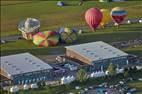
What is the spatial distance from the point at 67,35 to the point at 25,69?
40.6 feet

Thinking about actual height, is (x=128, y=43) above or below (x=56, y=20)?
above

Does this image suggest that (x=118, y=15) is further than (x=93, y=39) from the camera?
Yes

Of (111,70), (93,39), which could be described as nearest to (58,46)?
(93,39)

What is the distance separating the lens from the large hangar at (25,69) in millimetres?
58250

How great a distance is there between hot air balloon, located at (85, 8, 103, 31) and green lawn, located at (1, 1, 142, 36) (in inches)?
219

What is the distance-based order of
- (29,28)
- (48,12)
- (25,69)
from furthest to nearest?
(48,12) < (29,28) < (25,69)

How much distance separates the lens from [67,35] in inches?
2771

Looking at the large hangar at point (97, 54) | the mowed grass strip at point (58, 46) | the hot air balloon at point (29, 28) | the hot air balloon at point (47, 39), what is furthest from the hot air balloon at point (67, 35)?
the large hangar at point (97, 54)

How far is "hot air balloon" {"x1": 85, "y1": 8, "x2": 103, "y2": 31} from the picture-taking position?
7250 cm

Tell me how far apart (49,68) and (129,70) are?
7395 mm

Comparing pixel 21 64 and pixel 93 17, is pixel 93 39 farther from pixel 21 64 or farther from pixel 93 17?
pixel 21 64

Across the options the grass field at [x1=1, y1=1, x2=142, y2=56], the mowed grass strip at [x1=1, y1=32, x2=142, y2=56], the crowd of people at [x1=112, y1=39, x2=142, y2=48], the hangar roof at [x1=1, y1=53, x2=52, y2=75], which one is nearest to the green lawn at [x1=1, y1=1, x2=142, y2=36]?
the grass field at [x1=1, y1=1, x2=142, y2=56]

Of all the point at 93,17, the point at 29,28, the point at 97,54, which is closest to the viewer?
the point at 97,54

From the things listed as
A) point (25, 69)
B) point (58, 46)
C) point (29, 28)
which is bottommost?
point (58, 46)
